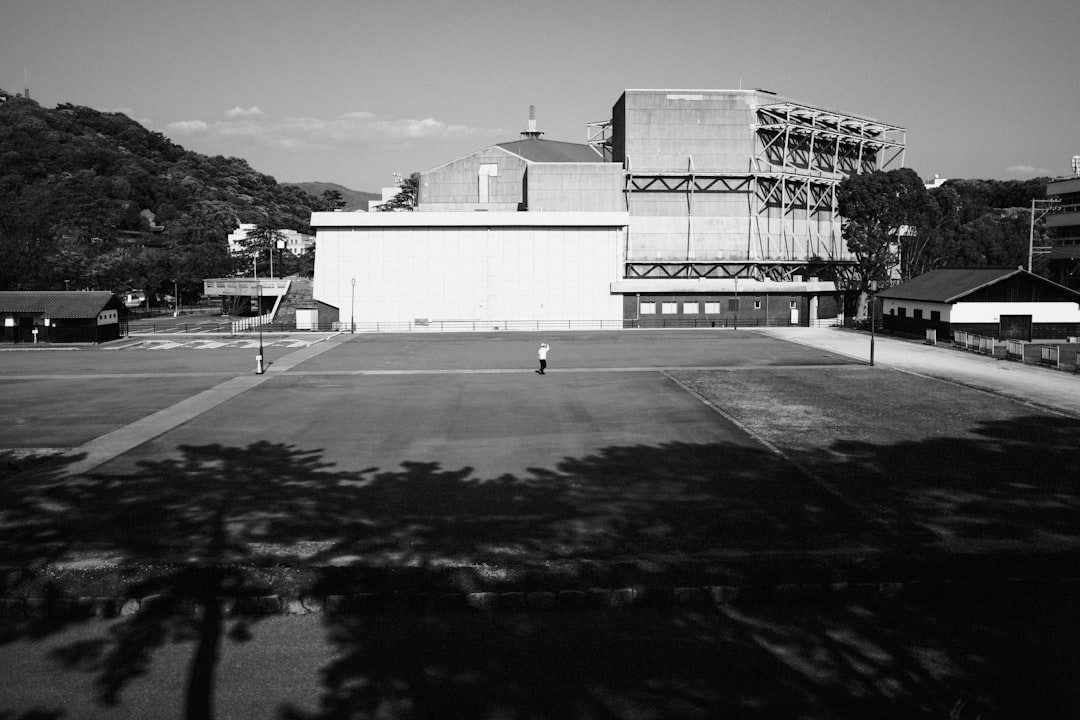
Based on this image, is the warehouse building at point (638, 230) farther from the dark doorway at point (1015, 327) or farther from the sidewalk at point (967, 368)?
the dark doorway at point (1015, 327)

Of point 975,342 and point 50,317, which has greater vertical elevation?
point 50,317

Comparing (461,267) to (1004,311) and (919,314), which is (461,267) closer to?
(919,314)

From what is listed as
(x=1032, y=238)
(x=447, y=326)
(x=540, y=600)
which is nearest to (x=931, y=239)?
(x=1032, y=238)

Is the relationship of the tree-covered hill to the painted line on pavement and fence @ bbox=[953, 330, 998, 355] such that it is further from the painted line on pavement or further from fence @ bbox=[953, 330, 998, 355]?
fence @ bbox=[953, 330, 998, 355]

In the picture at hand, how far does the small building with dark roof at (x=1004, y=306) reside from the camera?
173 ft

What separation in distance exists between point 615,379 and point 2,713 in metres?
30.6

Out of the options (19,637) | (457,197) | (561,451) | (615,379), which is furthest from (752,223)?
(19,637)

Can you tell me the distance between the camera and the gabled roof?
52500 millimetres

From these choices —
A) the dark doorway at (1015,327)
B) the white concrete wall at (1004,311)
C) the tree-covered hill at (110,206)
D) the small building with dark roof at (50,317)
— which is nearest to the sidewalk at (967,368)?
the white concrete wall at (1004,311)

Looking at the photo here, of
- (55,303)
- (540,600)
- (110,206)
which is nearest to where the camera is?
(540,600)

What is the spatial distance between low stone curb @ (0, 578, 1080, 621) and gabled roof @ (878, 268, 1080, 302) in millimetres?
44872

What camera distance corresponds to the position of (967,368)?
41.2 meters

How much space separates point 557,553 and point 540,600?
2.16 meters

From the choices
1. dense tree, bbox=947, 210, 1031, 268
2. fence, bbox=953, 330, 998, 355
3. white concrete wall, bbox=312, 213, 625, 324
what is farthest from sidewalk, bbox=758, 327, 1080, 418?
dense tree, bbox=947, 210, 1031, 268
